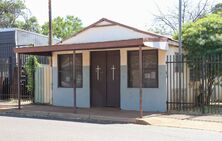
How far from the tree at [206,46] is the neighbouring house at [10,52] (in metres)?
9.78

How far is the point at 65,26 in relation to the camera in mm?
64438

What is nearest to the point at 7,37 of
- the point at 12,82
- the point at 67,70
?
the point at 12,82

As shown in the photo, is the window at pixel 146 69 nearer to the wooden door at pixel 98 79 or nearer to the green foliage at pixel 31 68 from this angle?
the wooden door at pixel 98 79

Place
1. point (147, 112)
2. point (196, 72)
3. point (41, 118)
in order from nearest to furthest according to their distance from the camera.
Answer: point (41, 118) → point (147, 112) → point (196, 72)

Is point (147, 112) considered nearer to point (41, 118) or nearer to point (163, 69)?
point (163, 69)

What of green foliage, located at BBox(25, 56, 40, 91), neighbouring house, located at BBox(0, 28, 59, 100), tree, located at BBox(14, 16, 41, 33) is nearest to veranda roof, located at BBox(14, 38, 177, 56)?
green foliage, located at BBox(25, 56, 40, 91)

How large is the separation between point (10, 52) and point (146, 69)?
1233 centimetres

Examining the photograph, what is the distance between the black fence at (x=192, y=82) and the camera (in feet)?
55.3

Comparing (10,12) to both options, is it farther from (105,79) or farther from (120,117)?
(120,117)

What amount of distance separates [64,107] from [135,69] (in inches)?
148

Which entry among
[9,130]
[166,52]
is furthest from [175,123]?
[9,130]

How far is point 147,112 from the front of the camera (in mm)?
16797

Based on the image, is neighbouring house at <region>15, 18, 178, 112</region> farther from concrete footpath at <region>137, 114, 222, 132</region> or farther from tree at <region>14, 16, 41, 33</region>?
tree at <region>14, 16, 41, 33</region>

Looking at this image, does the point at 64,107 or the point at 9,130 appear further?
the point at 64,107
